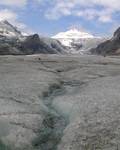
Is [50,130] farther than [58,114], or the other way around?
[58,114]

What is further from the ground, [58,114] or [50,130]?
[58,114]

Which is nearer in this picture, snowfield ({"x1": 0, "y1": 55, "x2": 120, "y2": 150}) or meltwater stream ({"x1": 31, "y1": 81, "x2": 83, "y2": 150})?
snowfield ({"x1": 0, "y1": 55, "x2": 120, "y2": 150})

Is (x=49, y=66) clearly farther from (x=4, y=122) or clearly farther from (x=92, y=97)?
(x=4, y=122)

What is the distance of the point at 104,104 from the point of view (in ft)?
52.6

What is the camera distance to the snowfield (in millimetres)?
13516

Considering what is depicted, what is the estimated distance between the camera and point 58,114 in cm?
1677

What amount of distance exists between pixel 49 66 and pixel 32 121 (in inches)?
623

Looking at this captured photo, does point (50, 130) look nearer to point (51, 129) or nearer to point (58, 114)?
point (51, 129)

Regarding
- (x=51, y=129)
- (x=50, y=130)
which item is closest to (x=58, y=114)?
(x=51, y=129)

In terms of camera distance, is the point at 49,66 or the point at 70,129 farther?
the point at 49,66

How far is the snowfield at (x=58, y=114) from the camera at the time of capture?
532 inches

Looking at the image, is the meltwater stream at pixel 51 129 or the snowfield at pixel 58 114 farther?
the meltwater stream at pixel 51 129

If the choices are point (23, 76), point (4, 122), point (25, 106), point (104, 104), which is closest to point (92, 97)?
point (104, 104)

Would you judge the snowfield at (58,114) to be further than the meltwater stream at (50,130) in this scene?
No
